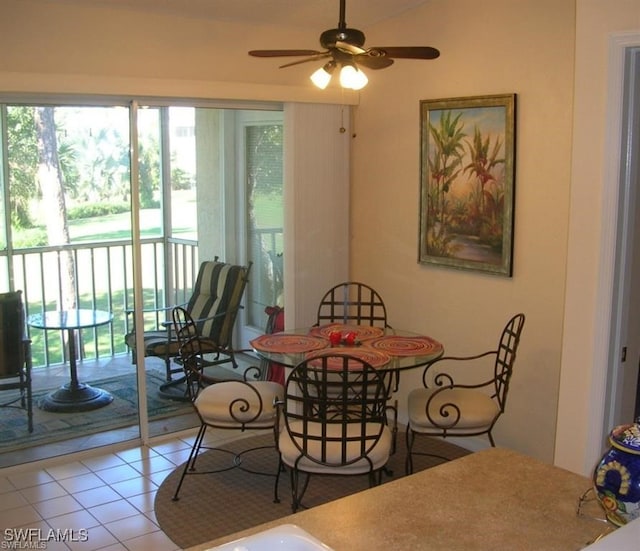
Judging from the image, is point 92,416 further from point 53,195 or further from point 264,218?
point 264,218

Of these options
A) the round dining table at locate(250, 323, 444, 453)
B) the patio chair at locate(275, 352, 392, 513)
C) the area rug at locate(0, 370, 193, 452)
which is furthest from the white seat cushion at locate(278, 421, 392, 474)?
the area rug at locate(0, 370, 193, 452)

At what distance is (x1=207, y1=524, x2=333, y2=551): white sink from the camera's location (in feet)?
5.28

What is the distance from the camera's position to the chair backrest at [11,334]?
13.7 feet

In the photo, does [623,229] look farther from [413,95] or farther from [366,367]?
[413,95]

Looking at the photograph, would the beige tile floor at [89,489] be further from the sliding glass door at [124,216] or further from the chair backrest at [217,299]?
the chair backrest at [217,299]

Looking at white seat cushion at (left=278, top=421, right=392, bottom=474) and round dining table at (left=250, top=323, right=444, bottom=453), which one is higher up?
round dining table at (left=250, top=323, right=444, bottom=453)

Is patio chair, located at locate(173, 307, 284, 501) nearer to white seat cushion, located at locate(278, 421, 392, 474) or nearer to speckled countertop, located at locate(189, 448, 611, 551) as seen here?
white seat cushion, located at locate(278, 421, 392, 474)

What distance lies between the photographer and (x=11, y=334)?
425 cm

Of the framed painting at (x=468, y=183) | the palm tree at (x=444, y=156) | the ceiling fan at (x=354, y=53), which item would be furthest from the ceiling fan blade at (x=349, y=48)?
the palm tree at (x=444, y=156)

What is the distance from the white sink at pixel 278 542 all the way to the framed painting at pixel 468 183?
9.30 feet

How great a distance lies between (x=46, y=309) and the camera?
432cm

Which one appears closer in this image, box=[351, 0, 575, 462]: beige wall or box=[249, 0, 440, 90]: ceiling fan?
box=[249, 0, 440, 90]: ceiling fan

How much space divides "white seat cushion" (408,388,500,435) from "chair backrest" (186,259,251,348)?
1.53 m

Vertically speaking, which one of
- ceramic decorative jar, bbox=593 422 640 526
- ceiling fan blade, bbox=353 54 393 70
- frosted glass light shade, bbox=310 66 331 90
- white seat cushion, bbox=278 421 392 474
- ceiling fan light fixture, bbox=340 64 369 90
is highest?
ceiling fan blade, bbox=353 54 393 70
